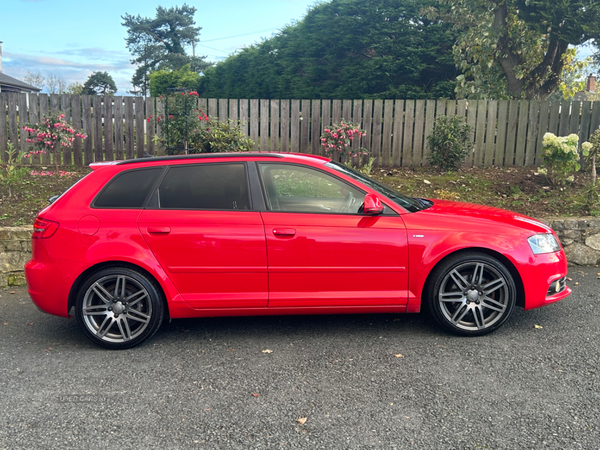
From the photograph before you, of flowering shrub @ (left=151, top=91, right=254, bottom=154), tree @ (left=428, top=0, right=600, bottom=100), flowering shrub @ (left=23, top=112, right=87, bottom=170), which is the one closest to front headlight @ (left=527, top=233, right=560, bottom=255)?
flowering shrub @ (left=151, top=91, right=254, bottom=154)

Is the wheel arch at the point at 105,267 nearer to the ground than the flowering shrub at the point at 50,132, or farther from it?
nearer to the ground

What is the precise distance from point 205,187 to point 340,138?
6.86 m

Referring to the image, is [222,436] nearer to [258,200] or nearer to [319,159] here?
[258,200]

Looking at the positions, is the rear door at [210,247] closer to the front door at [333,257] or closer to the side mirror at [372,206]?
the front door at [333,257]

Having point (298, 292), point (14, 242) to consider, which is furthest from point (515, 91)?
point (14, 242)

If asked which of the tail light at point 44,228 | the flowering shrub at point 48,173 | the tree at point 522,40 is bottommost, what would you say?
the flowering shrub at point 48,173

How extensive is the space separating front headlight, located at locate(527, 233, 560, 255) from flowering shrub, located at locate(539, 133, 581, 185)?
15.9 ft

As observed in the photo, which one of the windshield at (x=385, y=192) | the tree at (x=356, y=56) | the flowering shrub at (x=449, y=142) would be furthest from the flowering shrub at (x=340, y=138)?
the tree at (x=356, y=56)

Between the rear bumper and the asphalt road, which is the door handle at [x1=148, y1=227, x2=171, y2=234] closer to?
the rear bumper

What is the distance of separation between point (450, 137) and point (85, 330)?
8367 mm

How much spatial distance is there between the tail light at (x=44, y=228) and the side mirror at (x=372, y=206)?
258 cm

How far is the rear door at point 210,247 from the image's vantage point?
13.8 ft

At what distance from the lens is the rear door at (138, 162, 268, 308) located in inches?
165

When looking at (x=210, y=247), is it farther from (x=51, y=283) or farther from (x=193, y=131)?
(x=193, y=131)
